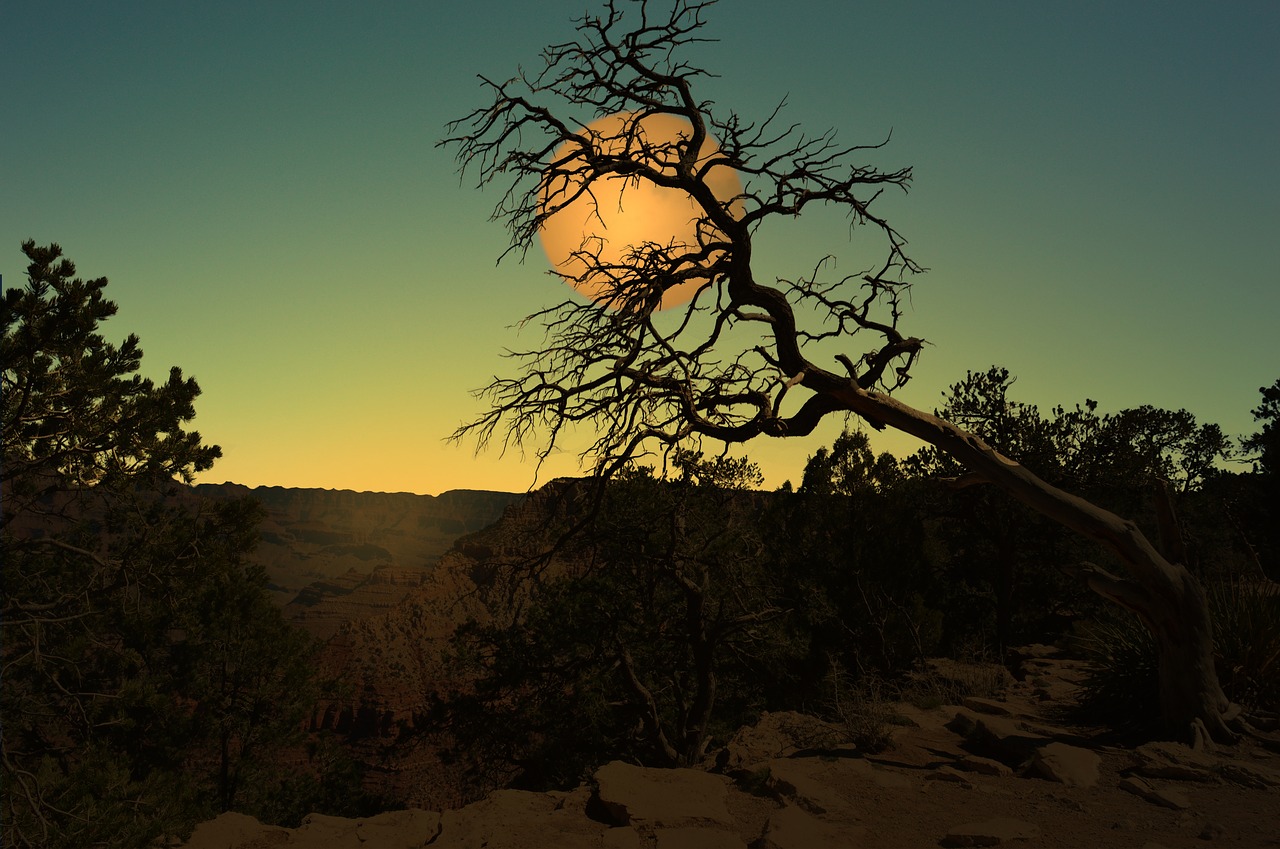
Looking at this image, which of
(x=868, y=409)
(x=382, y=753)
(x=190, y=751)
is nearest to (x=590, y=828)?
(x=868, y=409)

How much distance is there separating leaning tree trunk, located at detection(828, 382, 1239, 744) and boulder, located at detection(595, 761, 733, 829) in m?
4.33

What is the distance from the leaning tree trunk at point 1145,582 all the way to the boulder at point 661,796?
171 inches

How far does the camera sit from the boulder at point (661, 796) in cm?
698

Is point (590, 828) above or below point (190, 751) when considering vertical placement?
above

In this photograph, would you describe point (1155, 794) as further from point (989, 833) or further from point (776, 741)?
point (776, 741)

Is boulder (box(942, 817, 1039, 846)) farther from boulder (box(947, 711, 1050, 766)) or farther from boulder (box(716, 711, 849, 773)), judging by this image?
boulder (box(716, 711, 849, 773))

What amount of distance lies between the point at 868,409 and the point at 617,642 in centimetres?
729

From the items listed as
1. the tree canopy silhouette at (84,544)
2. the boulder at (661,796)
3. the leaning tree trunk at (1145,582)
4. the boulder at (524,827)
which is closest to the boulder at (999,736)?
the leaning tree trunk at (1145,582)

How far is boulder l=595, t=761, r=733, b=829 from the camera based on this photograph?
6.98m

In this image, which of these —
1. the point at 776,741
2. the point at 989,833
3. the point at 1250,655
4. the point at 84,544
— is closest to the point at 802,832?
the point at 989,833

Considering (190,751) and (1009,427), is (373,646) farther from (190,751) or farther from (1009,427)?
(1009,427)

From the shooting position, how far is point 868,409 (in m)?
9.43

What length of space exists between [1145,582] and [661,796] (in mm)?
5950

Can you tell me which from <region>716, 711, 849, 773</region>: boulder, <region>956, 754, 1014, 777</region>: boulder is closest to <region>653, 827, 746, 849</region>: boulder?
<region>716, 711, 849, 773</region>: boulder
